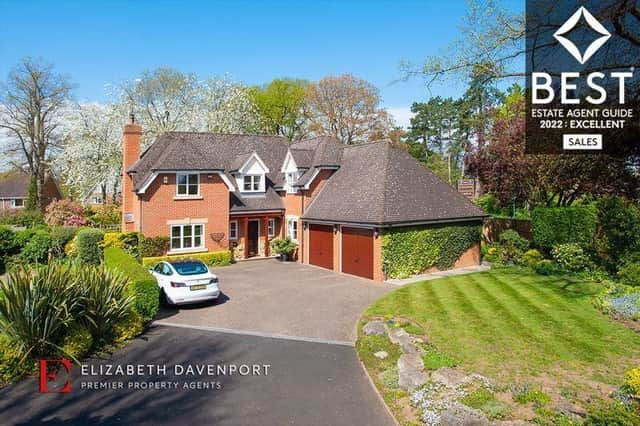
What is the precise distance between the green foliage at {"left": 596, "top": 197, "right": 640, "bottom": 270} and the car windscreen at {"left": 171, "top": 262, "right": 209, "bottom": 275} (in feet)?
58.5

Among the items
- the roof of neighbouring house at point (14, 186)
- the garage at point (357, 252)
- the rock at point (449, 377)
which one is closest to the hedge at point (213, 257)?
the garage at point (357, 252)

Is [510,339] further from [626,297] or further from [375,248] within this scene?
[375,248]

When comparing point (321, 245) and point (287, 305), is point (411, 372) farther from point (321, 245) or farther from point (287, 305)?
point (321, 245)

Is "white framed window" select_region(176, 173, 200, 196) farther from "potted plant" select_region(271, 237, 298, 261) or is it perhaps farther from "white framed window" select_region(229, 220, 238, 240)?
"potted plant" select_region(271, 237, 298, 261)

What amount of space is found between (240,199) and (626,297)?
2118cm

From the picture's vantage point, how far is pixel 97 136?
40.2 meters

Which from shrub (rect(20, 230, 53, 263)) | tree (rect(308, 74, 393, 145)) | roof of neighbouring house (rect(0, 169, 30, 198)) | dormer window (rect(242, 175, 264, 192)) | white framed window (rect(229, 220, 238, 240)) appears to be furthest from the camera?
roof of neighbouring house (rect(0, 169, 30, 198))

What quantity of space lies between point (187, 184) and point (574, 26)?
20.3 m

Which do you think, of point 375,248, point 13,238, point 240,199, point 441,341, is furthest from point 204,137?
point 441,341

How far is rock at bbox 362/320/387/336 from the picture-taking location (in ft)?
40.3

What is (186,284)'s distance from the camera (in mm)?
15453

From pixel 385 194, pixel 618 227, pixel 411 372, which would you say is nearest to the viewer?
pixel 411 372

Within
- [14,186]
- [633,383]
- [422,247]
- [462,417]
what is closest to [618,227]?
[422,247]

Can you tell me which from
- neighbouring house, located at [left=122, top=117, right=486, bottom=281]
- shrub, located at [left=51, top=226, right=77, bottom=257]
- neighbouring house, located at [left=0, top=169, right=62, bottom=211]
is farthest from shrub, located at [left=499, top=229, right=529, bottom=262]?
neighbouring house, located at [left=0, top=169, right=62, bottom=211]
